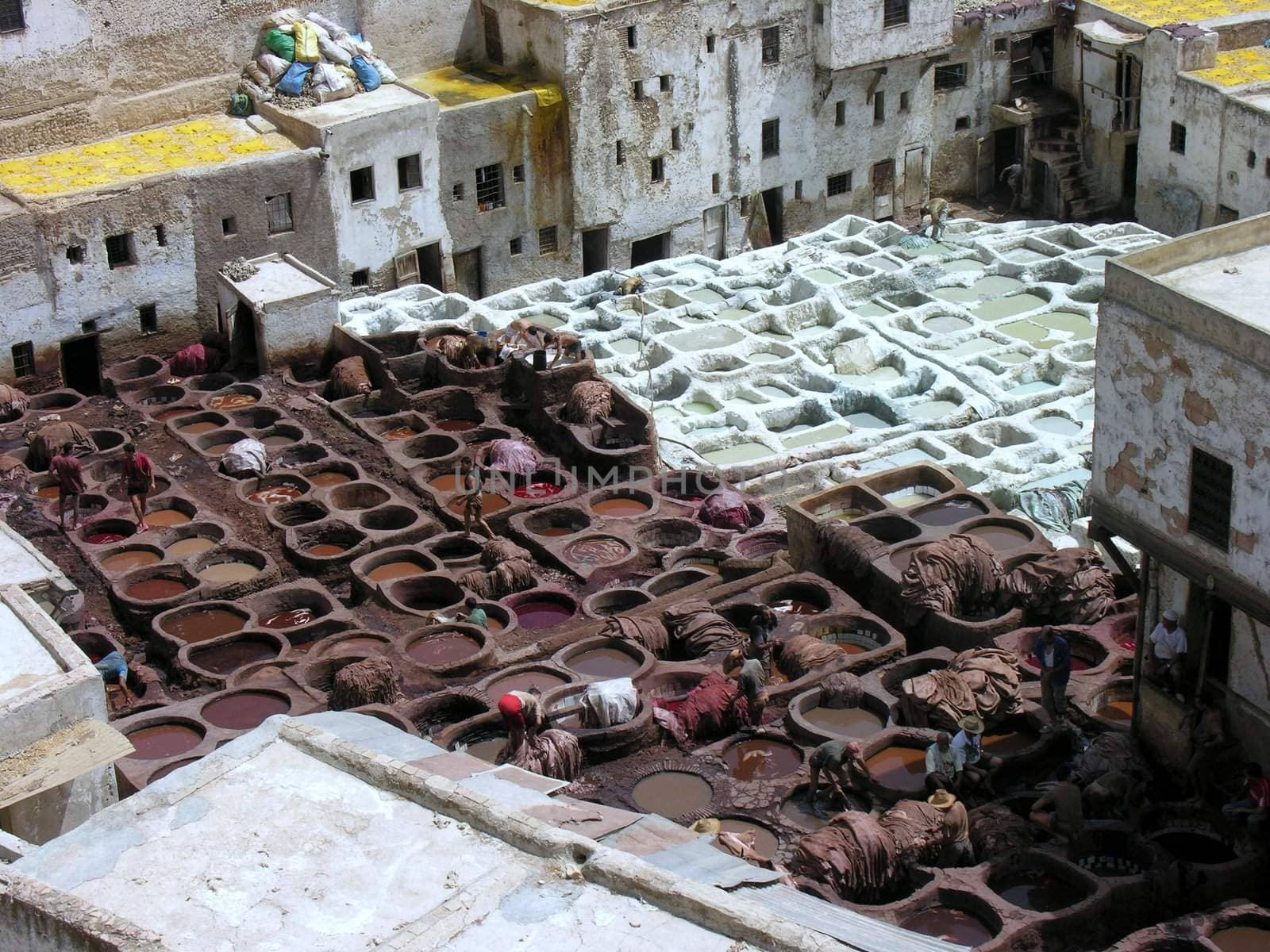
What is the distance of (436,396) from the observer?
139 feet

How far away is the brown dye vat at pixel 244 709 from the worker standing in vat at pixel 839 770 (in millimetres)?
8421

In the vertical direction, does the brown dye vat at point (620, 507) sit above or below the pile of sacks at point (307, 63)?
below

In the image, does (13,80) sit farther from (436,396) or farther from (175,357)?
(436,396)

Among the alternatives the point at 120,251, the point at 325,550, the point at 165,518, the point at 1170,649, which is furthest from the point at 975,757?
the point at 120,251

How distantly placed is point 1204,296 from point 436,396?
A: 63.4ft

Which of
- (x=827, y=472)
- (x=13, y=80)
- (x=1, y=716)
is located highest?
(x=13, y=80)

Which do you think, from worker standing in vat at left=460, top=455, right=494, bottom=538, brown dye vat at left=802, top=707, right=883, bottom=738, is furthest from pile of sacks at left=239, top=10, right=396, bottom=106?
brown dye vat at left=802, top=707, right=883, bottom=738

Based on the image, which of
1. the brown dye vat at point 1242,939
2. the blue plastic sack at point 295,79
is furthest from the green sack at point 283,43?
the brown dye vat at point 1242,939

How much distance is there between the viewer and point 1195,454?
26.3 m

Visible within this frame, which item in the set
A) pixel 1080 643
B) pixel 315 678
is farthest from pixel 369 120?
pixel 1080 643

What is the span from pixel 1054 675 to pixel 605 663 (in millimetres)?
7147

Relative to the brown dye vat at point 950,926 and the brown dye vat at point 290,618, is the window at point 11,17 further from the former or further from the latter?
the brown dye vat at point 950,926

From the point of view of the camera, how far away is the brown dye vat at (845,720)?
3012cm

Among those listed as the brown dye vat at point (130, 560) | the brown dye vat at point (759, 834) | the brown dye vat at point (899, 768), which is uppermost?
the brown dye vat at point (899, 768)
